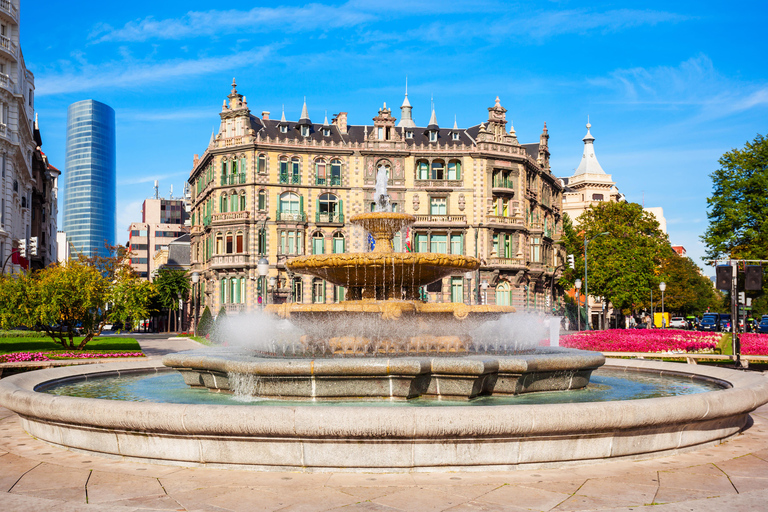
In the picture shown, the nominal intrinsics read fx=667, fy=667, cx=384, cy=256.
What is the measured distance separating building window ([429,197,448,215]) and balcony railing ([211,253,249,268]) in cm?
1674

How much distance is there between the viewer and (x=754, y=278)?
1716cm

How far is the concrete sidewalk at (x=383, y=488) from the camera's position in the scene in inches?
232

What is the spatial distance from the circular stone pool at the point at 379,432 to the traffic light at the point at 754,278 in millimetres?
10441

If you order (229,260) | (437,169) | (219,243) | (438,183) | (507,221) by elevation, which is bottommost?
(229,260)

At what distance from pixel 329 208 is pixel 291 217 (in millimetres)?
3540

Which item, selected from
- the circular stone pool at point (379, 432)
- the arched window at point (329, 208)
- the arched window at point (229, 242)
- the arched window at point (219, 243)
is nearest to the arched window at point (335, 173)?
the arched window at point (329, 208)

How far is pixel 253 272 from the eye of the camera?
181 ft

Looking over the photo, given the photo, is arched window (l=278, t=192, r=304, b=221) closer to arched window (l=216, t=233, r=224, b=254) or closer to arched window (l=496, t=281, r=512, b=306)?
arched window (l=216, t=233, r=224, b=254)

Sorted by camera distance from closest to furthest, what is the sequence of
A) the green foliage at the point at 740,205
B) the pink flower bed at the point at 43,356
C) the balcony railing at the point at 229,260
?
the pink flower bed at the point at 43,356 < the green foliage at the point at 740,205 < the balcony railing at the point at 229,260

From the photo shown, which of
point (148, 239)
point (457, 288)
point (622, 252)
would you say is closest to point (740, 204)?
point (622, 252)

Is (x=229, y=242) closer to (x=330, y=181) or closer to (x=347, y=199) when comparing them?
(x=330, y=181)

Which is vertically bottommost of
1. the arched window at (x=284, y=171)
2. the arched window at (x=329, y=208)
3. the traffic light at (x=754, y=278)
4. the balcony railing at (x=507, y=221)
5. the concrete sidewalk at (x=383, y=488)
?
the concrete sidewalk at (x=383, y=488)

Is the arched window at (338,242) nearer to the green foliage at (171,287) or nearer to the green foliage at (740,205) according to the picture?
the green foliage at (171,287)

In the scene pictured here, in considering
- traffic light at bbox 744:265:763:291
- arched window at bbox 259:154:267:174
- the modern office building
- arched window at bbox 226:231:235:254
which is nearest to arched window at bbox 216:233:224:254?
arched window at bbox 226:231:235:254
